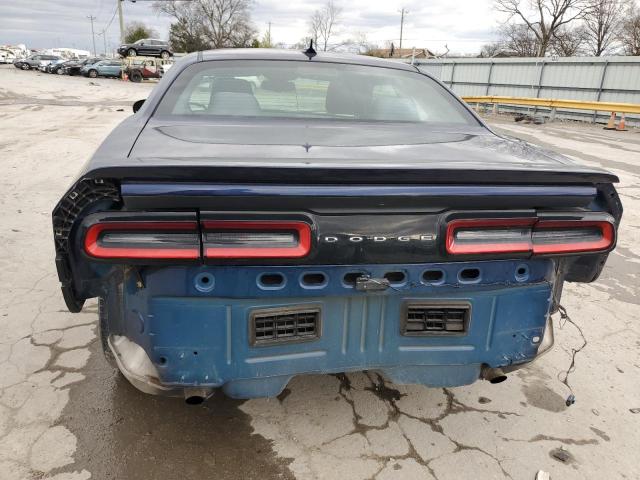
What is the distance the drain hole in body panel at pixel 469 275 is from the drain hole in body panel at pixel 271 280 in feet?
2.07

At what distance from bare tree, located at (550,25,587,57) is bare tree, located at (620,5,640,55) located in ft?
13.3

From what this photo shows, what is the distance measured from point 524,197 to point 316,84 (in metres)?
1.51

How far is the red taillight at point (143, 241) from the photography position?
153cm

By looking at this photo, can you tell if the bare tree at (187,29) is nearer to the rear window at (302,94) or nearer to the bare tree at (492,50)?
the bare tree at (492,50)

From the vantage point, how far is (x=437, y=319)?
1845 mm

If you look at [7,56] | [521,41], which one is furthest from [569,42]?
[7,56]

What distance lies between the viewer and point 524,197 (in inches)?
65.6

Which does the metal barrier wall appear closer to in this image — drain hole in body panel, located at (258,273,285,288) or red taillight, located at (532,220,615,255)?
red taillight, located at (532,220,615,255)

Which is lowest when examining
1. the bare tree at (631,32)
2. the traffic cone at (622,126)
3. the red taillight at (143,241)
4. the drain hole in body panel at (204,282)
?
the traffic cone at (622,126)

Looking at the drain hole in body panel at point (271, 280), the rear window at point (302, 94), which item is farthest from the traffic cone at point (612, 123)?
the drain hole in body panel at point (271, 280)

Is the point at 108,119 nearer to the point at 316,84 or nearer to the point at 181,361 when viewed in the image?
the point at 316,84

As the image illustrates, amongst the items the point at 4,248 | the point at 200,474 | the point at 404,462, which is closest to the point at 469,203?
the point at 404,462

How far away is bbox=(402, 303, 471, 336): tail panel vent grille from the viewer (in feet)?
5.94

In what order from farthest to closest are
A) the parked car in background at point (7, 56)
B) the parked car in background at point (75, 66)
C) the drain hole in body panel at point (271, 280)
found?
the parked car in background at point (7, 56) < the parked car in background at point (75, 66) < the drain hole in body panel at point (271, 280)
